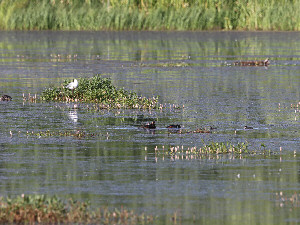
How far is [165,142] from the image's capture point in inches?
655

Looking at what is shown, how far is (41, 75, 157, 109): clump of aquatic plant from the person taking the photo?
22.4 meters

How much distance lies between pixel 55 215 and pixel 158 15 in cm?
5509

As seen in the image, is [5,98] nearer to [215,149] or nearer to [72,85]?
[72,85]

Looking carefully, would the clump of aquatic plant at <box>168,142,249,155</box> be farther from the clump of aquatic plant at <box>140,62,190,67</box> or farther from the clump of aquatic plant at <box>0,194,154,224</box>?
the clump of aquatic plant at <box>140,62,190,67</box>

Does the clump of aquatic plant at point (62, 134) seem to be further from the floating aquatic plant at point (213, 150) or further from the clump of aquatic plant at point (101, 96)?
the clump of aquatic plant at point (101, 96)

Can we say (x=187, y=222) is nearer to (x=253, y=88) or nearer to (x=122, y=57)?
(x=253, y=88)

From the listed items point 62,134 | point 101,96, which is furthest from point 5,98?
point 62,134

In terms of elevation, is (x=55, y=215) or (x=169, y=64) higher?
(x=169, y=64)

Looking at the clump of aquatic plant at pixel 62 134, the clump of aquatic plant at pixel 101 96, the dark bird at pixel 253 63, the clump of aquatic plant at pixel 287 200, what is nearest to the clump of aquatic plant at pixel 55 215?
the clump of aquatic plant at pixel 287 200

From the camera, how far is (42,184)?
12.7m

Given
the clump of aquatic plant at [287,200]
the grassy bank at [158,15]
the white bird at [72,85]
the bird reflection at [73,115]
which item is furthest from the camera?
the grassy bank at [158,15]

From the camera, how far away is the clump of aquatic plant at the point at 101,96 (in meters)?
22.4

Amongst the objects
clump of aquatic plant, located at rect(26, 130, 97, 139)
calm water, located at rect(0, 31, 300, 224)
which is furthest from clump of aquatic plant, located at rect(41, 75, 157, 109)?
clump of aquatic plant, located at rect(26, 130, 97, 139)

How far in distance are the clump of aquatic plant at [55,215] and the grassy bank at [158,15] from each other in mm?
51807
